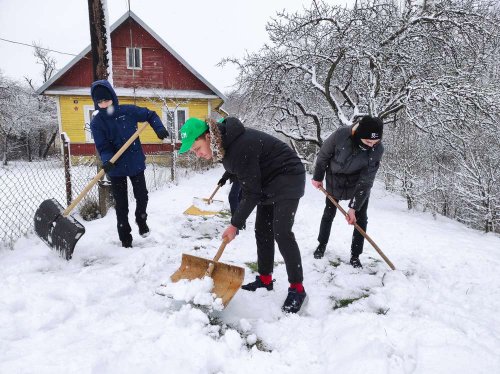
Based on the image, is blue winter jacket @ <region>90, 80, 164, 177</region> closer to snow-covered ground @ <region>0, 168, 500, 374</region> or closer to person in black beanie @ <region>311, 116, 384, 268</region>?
snow-covered ground @ <region>0, 168, 500, 374</region>

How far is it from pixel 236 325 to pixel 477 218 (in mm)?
8864

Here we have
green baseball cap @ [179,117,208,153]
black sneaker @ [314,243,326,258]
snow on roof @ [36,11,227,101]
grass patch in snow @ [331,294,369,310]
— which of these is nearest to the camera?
green baseball cap @ [179,117,208,153]

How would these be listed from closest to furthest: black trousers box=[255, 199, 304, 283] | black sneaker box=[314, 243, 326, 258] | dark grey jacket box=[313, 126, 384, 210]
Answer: black trousers box=[255, 199, 304, 283] → dark grey jacket box=[313, 126, 384, 210] → black sneaker box=[314, 243, 326, 258]

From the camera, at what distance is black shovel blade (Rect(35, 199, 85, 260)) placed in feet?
9.32

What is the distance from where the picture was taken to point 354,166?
3.03 metres

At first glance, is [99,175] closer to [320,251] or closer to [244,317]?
[244,317]

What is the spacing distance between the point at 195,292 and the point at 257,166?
0.99m

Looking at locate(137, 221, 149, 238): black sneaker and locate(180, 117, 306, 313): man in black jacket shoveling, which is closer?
locate(180, 117, 306, 313): man in black jacket shoveling

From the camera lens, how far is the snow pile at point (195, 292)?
7.13 feet

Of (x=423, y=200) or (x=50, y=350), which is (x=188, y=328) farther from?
(x=423, y=200)

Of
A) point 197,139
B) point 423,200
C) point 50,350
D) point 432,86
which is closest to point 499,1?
point 432,86

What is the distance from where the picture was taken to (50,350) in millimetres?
1774

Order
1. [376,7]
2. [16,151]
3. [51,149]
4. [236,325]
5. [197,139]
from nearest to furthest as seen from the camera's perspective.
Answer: [197,139]
[236,325]
[376,7]
[16,151]
[51,149]

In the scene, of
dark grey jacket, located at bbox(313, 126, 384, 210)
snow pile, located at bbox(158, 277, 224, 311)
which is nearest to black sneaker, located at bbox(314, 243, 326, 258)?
dark grey jacket, located at bbox(313, 126, 384, 210)
